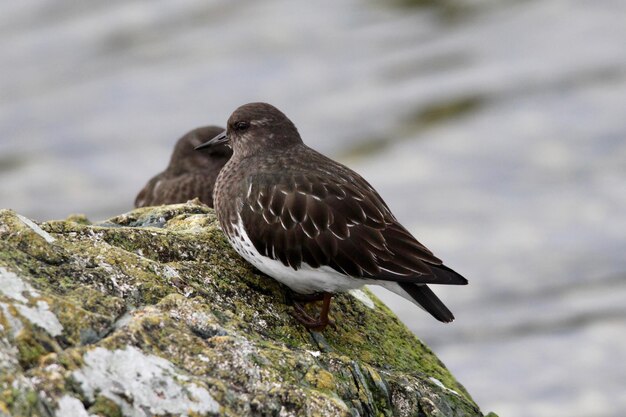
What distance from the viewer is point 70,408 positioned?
296 centimetres

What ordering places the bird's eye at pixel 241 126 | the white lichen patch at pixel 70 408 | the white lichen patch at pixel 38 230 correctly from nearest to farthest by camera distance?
the white lichen patch at pixel 70 408
the white lichen patch at pixel 38 230
the bird's eye at pixel 241 126

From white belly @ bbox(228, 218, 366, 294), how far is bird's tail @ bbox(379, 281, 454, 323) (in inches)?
5.1

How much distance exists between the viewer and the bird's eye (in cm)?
573

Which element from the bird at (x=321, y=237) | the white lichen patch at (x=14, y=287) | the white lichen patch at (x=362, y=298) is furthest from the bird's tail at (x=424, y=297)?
the white lichen patch at (x=14, y=287)

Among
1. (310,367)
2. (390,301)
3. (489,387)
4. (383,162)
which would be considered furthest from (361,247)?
(383,162)

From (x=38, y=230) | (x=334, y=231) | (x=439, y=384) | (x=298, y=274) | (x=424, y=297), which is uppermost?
(x=334, y=231)

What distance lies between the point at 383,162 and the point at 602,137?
2553 millimetres

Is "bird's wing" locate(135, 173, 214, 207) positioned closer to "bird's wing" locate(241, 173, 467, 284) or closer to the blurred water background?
the blurred water background

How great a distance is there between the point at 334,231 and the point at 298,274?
28cm

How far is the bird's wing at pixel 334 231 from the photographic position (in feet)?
14.9

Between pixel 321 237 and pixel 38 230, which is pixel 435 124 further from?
pixel 38 230

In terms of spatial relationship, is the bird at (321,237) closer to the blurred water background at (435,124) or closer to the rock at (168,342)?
the rock at (168,342)

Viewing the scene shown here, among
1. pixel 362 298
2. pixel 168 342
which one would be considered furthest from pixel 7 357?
pixel 362 298

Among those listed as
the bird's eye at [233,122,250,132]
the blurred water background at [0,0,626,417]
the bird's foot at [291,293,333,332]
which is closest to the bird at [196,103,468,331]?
the bird's foot at [291,293,333,332]
